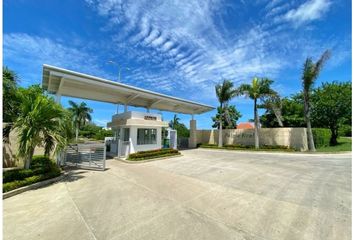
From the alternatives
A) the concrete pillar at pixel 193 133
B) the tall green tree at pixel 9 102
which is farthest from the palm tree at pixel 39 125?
the concrete pillar at pixel 193 133

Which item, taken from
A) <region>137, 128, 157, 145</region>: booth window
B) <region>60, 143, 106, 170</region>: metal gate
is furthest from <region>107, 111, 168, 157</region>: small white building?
<region>60, 143, 106, 170</region>: metal gate

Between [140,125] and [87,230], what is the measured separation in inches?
477

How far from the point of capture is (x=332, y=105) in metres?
19.7

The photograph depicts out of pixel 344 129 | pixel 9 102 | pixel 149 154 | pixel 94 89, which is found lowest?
pixel 149 154

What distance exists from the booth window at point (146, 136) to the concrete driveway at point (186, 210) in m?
8.87

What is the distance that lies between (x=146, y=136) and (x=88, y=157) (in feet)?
21.8

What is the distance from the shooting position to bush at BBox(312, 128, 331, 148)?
1936 centimetres

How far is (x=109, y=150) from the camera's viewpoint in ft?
64.0

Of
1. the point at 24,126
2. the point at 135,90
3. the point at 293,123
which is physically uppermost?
the point at 135,90

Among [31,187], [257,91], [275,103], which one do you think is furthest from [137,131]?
[275,103]

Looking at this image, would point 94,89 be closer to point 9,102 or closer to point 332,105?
point 9,102

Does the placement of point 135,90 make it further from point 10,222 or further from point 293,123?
point 293,123

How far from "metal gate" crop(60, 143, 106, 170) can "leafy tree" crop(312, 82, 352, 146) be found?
76.6 ft

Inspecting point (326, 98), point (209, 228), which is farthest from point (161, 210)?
point (326, 98)
